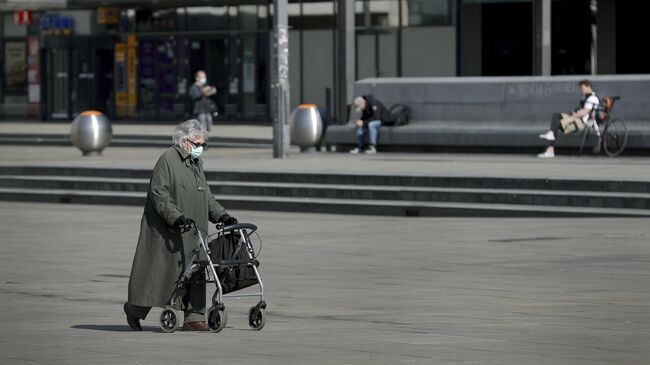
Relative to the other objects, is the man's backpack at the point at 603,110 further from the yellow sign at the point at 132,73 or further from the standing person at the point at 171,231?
the yellow sign at the point at 132,73

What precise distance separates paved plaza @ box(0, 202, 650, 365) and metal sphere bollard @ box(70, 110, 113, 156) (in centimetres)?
984

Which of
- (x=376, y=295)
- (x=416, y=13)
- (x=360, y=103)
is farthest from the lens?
(x=416, y=13)

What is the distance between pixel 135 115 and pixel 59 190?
2444cm

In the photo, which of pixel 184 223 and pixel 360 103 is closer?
pixel 184 223

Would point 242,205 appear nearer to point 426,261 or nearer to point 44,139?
point 426,261

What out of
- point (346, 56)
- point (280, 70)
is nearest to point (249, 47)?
point (346, 56)

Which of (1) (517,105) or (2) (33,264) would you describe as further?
(1) (517,105)

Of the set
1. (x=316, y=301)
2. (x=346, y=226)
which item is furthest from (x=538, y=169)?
(x=316, y=301)

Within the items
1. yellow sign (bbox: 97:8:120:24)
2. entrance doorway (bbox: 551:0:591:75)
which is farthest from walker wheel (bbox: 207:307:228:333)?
yellow sign (bbox: 97:8:120:24)

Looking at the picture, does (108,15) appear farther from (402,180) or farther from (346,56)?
(402,180)

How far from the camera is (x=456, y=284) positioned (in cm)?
1337

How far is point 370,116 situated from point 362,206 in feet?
23.4

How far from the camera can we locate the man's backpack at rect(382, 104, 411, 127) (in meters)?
28.3

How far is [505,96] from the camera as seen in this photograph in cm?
2706
